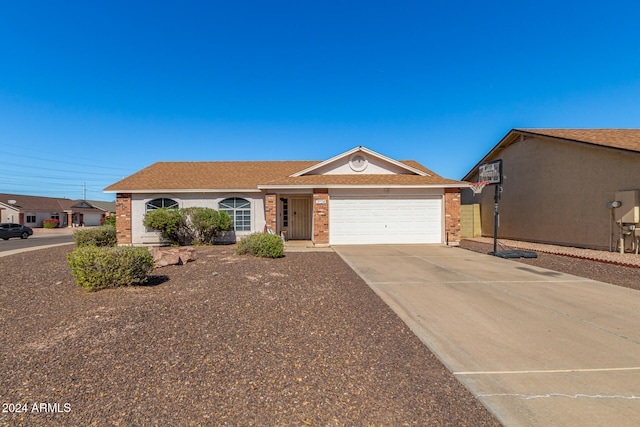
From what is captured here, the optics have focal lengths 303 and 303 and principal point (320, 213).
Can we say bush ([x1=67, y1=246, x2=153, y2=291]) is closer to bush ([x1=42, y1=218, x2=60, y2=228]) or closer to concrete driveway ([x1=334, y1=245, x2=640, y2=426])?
concrete driveway ([x1=334, y1=245, x2=640, y2=426])

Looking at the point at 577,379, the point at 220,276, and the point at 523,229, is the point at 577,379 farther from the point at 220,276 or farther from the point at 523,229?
the point at 523,229

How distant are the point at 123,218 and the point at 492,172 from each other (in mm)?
16953

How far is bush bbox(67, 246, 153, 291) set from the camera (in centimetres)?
566

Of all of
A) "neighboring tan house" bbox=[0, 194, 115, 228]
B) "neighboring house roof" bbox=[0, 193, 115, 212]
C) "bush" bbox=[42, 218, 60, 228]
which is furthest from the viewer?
"neighboring house roof" bbox=[0, 193, 115, 212]

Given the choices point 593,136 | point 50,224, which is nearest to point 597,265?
point 593,136

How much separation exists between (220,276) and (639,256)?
1350 centimetres

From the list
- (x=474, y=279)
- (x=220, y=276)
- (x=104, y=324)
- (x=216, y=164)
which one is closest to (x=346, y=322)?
(x=104, y=324)

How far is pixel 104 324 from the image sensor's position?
4.08 m

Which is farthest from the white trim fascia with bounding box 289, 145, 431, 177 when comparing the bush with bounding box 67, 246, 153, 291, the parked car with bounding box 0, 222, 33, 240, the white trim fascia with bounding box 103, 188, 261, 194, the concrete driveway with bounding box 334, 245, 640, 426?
the parked car with bounding box 0, 222, 33, 240

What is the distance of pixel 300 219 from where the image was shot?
54.5 feet

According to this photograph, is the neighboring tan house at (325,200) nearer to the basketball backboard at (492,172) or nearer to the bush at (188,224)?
the bush at (188,224)

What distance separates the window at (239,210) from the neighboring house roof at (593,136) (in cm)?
1447

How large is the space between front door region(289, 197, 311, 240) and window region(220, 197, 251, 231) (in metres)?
2.31

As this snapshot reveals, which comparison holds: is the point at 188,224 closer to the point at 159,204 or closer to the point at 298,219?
the point at 159,204
